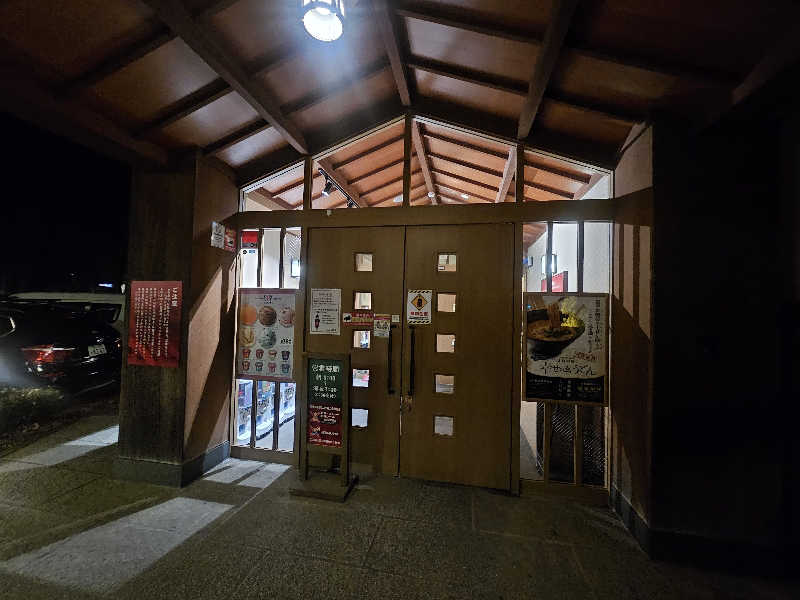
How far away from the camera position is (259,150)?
4.15 meters

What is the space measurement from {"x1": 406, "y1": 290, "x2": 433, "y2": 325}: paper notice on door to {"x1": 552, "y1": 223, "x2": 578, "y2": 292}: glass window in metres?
1.76

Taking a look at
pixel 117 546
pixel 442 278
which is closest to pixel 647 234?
pixel 442 278

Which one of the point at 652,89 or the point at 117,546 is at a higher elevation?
the point at 652,89

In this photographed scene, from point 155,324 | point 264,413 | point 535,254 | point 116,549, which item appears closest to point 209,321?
point 155,324

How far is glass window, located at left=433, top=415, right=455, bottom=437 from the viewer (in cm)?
371

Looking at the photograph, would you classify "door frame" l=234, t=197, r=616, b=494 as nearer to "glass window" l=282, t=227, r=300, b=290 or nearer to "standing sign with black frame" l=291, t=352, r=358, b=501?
"standing sign with black frame" l=291, t=352, r=358, b=501

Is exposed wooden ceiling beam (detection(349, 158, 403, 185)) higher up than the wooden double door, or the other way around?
exposed wooden ceiling beam (detection(349, 158, 403, 185))

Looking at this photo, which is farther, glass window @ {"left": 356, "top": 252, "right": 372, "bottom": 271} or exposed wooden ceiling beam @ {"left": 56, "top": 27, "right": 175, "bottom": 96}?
glass window @ {"left": 356, "top": 252, "right": 372, "bottom": 271}

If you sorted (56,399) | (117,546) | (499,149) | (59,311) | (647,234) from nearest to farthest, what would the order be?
(117,546), (647,234), (499,149), (56,399), (59,311)

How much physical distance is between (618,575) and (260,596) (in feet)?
8.53

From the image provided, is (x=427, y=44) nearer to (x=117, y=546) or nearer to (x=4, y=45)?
(x=4, y=45)

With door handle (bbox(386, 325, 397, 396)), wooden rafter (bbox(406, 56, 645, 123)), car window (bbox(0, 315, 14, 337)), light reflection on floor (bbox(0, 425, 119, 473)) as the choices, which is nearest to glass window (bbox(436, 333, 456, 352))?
door handle (bbox(386, 325, 397, 396))

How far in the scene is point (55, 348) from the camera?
564cm

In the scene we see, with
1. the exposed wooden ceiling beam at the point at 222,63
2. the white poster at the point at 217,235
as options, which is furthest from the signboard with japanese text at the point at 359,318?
the exposed wooden ceiling beam at the point at 222,63
